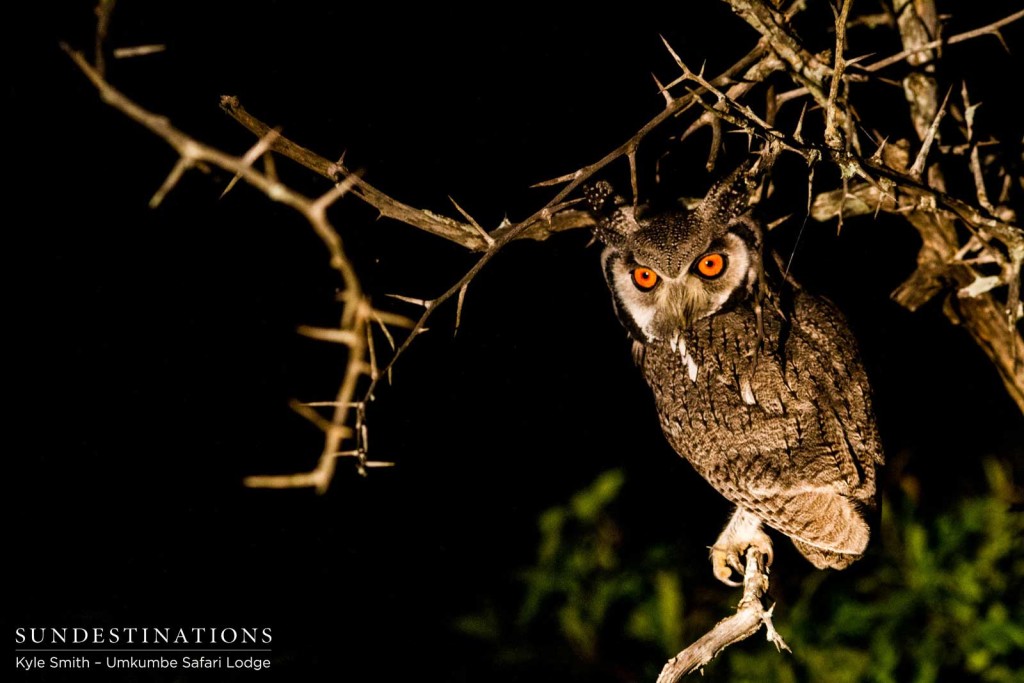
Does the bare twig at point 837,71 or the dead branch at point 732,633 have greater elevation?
the bare twig at point 837,71

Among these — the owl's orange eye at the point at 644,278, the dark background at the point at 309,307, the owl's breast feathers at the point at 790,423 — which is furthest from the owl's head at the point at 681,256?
the dark background at the point at 309,307

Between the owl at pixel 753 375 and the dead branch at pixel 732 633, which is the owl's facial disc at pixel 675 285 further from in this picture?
the dead branch at pixel 732 633

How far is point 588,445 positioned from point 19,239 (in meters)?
2.32

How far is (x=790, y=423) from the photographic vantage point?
234 cm

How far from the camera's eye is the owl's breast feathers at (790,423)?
230cm

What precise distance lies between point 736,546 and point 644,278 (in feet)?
3.02

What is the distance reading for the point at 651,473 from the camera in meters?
4.14

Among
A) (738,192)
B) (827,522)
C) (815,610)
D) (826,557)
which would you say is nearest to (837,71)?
(738,192)

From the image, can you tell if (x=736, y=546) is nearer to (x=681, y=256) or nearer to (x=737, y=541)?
(x=737, y=541)

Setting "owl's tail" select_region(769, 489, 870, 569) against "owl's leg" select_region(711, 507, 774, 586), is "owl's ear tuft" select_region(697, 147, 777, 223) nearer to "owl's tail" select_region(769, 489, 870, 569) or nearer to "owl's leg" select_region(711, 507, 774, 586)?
"owl's tail" select_region(769, 489, 870, 569)

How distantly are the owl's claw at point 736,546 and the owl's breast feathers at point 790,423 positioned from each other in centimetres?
20

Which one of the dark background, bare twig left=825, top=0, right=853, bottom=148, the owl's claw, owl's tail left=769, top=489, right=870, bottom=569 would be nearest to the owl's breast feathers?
owl's tail left=769, top=489, right=870, bottom=569

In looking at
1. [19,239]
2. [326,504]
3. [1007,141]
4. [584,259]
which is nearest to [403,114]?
[584,259]

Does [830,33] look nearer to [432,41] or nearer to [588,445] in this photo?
[432,41]
